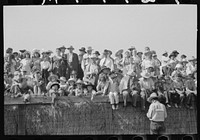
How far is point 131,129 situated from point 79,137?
65 centimetres

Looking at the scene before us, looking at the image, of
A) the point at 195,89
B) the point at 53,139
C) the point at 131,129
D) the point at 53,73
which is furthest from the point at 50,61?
the point at 195,89

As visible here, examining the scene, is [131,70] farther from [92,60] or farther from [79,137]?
[79,137]

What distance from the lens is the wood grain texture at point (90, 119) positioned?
5047 mm

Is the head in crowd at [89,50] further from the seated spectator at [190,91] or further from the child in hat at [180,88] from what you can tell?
the seated spectator at [190,91]

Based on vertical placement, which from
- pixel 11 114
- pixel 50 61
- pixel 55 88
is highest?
pixel 50 61

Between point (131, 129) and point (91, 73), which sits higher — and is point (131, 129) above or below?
below

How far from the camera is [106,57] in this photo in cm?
505

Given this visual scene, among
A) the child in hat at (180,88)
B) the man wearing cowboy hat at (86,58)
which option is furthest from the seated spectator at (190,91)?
the man wearing cowboy hat at (86,58)

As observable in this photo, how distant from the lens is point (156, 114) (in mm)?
5031

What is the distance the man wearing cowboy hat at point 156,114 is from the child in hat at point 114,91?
41cm

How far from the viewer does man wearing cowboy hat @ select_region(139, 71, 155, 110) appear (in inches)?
198

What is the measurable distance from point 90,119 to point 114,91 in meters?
0.46

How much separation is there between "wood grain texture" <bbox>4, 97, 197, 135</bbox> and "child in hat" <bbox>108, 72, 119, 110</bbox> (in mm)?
62

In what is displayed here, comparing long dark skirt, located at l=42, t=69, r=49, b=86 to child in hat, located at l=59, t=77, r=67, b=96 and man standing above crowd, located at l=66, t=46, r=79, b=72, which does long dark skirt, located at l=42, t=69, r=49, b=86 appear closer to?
child in hat, located at l=59, t=77, r=67, b=96
